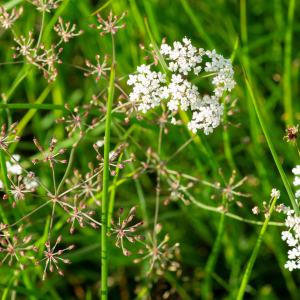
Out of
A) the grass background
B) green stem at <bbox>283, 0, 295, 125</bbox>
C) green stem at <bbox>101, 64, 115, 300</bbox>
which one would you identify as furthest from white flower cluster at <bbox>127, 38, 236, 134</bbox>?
green stem at <bbox>283, 0, 295, 125</bbox>

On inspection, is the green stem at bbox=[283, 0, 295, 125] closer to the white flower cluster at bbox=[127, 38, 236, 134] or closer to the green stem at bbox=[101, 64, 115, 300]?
the white flower cluster at bbox=[127, 38, 236, 134]

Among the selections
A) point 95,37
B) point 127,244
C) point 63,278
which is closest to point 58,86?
point 95,37

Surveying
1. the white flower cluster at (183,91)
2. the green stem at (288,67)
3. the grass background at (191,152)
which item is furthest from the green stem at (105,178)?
the green stem at (288,67)

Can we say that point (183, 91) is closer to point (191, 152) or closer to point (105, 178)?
point (105, 178)

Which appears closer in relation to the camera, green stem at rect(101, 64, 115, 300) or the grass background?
green stem at rect(101, 64, 115, 300)

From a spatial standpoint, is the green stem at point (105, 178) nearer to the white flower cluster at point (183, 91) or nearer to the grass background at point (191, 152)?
the white flower cluster at point (183, 91)

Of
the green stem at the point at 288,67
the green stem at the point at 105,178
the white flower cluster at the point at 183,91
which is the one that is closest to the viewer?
the green stem at the point at 105,178

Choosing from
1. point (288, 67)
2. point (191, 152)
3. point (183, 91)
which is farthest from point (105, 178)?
point (288, 67)

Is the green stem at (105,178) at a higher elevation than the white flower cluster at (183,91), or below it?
below

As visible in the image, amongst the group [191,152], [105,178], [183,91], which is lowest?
[105,178]
